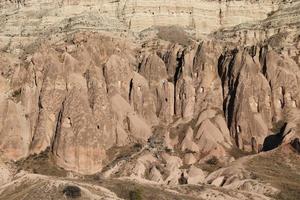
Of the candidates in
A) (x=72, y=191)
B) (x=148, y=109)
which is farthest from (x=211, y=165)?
(x=72, y=191)

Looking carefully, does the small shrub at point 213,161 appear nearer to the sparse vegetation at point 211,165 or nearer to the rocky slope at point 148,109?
the sparse vegetation at point 211,165

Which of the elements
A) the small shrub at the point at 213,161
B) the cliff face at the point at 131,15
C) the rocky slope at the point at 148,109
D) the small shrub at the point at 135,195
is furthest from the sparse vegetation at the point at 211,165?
the cliff face at the point at 131,15

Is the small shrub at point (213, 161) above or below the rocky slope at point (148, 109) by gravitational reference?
below

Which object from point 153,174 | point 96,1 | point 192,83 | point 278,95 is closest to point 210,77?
point 192,83

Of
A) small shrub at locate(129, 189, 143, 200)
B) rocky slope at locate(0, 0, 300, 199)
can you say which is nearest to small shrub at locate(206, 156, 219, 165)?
rocky slope at locate(0, 0, 300, 199)

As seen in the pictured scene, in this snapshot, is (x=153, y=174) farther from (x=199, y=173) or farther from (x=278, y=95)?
(x=278, y=95)

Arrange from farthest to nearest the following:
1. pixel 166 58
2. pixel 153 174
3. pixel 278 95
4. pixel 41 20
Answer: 1. pixel 41 20
2. pixel 166 58
3. pixel 278 95
4. pixel 153 174

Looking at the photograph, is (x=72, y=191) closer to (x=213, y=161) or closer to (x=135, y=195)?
(x=135, y=195)
